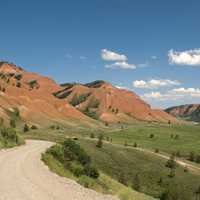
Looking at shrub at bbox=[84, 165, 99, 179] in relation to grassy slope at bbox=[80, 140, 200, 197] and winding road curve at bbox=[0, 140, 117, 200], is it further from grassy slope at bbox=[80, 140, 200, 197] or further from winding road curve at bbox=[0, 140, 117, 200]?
grassy slope at bbox=[80, 140, 200, 197]

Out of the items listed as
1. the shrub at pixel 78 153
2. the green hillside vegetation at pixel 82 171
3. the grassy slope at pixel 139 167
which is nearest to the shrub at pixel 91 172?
the green hillside vegetation at pixel 82 171

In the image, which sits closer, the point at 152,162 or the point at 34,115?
the point at 152,162

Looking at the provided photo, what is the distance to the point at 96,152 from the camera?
271 feet

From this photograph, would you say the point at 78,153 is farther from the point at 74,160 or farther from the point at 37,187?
the point at 37,187

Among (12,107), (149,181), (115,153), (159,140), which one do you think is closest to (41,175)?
(149,181)

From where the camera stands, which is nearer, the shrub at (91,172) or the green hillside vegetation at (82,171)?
the green hillside vegetation at (82,171)

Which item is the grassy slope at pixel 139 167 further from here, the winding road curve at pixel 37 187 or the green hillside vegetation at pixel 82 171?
the winding road curve at pixel 37 187

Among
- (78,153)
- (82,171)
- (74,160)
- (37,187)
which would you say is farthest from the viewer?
(78,153)

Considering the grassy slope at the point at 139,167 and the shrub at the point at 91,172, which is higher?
the shrub at the point at 91,172

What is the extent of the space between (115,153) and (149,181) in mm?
17105

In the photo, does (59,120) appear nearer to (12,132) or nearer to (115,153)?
(115,153)

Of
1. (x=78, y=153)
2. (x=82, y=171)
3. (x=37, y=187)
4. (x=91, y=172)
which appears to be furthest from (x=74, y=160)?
(x=37, y=187)

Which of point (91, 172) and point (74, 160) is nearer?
point (91, 172)

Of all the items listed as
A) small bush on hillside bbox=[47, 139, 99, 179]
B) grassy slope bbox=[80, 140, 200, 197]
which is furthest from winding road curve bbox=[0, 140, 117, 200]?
grassy slope bbox=[80, 140, 200, 197]
